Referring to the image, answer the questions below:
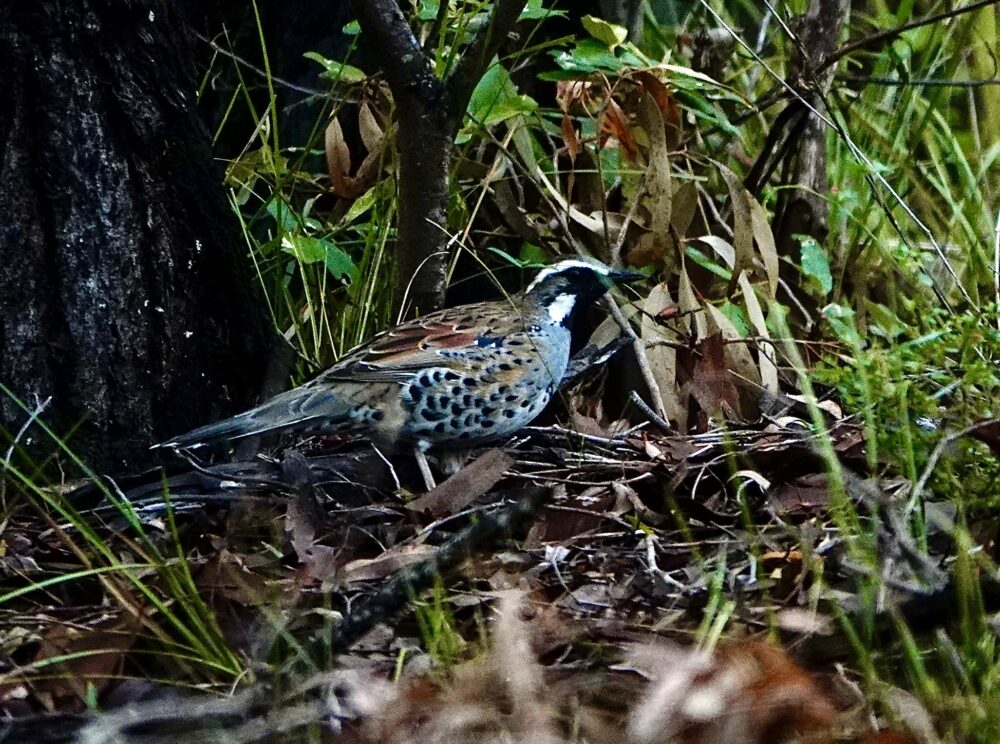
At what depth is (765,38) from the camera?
6516 mm

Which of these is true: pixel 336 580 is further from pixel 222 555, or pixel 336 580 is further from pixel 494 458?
pixel 494 458

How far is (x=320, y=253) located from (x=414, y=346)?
0.51m

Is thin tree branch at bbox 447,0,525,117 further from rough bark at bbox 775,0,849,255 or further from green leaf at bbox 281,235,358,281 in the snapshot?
rough bark at bbox 775,0,849,255

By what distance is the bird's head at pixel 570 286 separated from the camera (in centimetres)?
457

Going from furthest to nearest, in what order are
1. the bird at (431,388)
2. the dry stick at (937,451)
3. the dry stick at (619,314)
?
the dry stick at (619,314), the bird at (431,388), the dry stick at (937,451)

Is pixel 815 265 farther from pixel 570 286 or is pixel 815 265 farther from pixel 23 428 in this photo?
pixel 23 428

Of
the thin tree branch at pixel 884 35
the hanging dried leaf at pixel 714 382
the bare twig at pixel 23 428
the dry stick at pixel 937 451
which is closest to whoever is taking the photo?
the dry stick at pixel 937 451

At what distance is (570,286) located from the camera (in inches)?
181

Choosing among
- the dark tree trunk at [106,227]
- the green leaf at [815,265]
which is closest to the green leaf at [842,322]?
the green leaf at [815,265]

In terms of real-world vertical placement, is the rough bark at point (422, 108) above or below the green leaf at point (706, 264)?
above

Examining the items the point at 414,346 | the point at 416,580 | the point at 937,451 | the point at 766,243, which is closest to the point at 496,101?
the point at 414,346

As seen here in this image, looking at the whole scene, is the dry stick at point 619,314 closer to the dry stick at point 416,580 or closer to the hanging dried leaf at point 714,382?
the hanging dried leaf at point 714,382

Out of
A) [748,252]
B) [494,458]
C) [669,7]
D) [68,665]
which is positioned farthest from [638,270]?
[68,665]

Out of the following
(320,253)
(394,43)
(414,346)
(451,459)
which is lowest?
(451,459)
